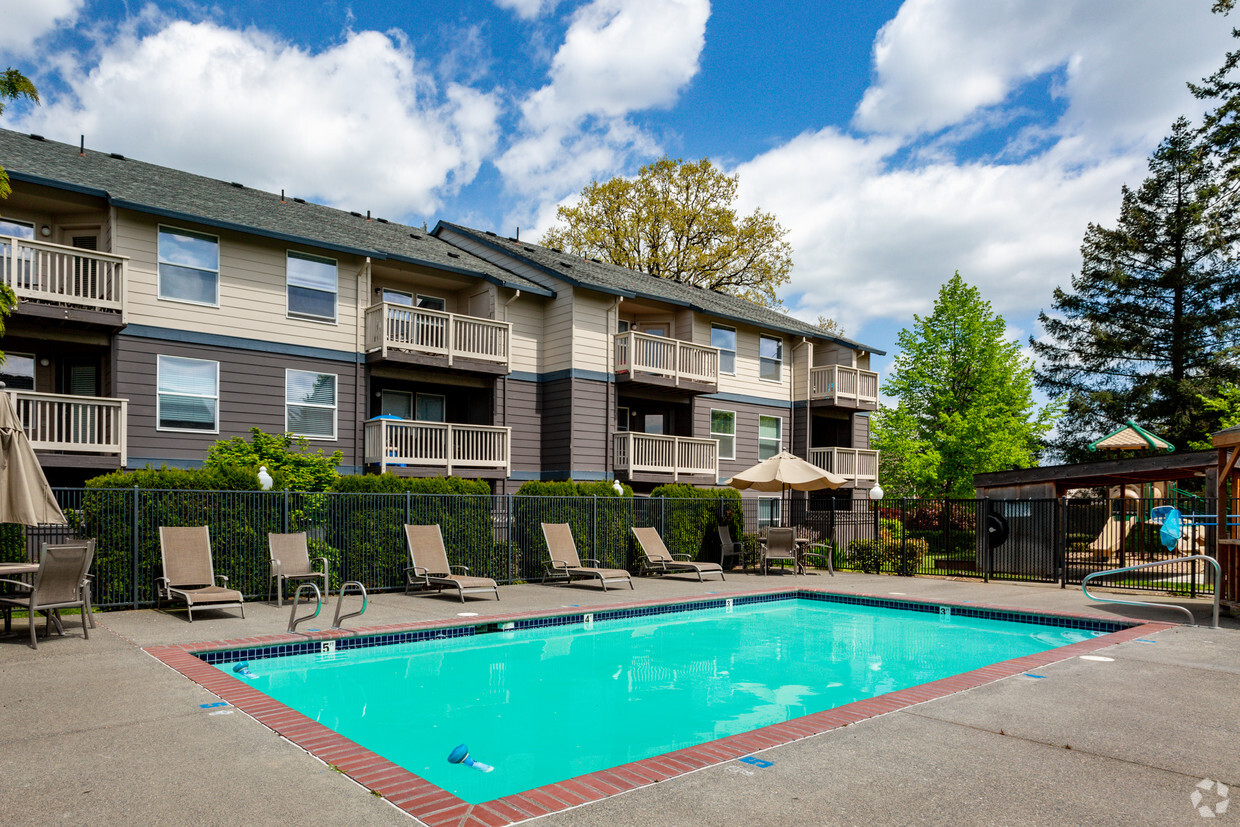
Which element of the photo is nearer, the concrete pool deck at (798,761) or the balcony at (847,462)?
the concrete pool deck at (798,761)

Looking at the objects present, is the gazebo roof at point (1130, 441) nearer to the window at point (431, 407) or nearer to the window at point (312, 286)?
the window at point (431, 407)

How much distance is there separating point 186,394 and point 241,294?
94.5 inches

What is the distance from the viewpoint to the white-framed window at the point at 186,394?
Answer: 15.7m

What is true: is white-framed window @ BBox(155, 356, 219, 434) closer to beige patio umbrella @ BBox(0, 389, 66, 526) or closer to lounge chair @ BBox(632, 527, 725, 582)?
beige patio umbrella @ BBox(0, 389, 66, 526)

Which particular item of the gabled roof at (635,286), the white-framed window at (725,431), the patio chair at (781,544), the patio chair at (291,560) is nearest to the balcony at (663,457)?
the white-framed window at (725,431)

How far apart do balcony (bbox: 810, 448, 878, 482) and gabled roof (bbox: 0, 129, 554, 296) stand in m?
11.0

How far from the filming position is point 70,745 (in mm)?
4828

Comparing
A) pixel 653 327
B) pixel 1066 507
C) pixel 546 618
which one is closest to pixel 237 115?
pixel 653 327

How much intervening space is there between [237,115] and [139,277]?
5.31m

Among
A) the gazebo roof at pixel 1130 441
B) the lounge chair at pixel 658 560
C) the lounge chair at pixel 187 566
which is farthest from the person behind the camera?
the gazebo roof at pixel 1130 441

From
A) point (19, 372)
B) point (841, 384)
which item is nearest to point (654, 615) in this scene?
point (19, 372)

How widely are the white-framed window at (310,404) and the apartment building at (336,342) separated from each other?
0.15 feet

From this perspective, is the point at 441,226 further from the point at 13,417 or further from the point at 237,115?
the point at 13,417

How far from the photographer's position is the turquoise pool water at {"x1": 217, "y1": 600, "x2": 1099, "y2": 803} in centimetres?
657
